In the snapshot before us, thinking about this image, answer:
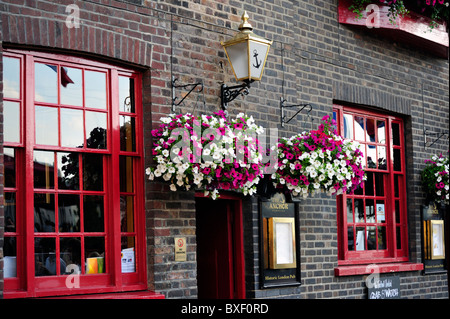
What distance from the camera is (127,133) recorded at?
712 cm

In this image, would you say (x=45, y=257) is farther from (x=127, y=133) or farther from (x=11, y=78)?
(x=11, y=78)

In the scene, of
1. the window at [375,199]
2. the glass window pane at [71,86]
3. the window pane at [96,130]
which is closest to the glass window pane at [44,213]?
the window pane at [96,130]

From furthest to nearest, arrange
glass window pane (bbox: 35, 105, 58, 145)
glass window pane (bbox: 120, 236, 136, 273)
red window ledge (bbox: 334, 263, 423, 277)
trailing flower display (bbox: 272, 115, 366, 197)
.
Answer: red window ledge (bbox: 334, 263, 423, 277) < trailing flower display (bbox: 272, 115, 366, 197) < glass window pane (bbox: 120, 236, 136, 273) < glass window pane (bbox: 35, 105, 58, 145)

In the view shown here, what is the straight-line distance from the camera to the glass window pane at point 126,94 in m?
7.10

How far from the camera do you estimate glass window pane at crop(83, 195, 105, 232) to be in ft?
22.1

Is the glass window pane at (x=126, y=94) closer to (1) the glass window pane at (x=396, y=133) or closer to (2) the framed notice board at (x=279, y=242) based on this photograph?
(2) the framed notice board at (x=279, y=242)

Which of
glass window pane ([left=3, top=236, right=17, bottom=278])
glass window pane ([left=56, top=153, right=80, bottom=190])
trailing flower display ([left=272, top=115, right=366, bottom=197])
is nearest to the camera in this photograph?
glass window pane ([left=3, top=236, right=17, bottom=278])

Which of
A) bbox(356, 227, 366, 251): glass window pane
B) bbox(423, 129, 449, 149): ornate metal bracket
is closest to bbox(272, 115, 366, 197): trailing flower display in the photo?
bbox(356, 227, 366, 251): glass window pane

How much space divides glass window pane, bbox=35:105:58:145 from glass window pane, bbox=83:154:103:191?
39 cm

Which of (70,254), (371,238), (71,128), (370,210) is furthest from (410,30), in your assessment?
(70,254)

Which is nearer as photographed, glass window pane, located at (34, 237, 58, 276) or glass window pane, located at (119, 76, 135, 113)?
glass window pane, located at (34, 237, 58, 276)

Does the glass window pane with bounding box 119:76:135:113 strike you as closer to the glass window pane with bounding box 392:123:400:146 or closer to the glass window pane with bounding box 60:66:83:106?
the glass window pane with bounding box 60:66:83:106

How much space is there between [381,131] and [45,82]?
5.50m
